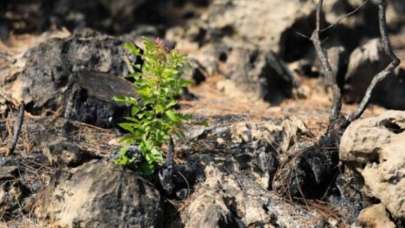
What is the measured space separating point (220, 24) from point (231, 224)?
4909mm

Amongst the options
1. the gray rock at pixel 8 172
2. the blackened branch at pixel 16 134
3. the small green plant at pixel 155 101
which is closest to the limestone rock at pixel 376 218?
the small green plant at pixel 155 101

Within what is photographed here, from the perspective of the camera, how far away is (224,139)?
615cm

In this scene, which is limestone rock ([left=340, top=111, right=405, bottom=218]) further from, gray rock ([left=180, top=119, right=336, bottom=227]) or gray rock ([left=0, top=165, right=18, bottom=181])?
gray rock ([left=0, top=165, right=18, bottom=181])

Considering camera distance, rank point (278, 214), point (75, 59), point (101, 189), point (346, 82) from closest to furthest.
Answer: point (101, 189), point (278, 214), point (75, 59), point (346, 82)

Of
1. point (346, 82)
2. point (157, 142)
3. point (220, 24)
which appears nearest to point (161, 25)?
→ point (220, 24)

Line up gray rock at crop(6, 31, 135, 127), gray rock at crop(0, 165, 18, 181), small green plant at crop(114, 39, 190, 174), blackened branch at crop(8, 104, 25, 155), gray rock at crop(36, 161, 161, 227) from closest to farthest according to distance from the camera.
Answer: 1. gray rock at crop(36, 161, 161, 227)
2. small green plant at crop(114, 39, 190, 174)
3. gray rock at crop(0, 165, 18, 181)
4. blackened branch at crop(8, 104, 25, 155)
5. gray rock at crop(6, 31, 135, 127)

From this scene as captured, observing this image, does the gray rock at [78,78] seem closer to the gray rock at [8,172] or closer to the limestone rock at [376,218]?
the gray rock at [8,172]

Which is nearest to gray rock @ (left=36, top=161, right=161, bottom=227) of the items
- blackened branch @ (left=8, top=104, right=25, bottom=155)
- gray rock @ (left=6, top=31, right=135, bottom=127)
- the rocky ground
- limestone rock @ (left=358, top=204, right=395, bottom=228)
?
the rocky ground

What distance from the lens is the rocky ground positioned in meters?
5.21

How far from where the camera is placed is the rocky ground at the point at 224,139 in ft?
17.1

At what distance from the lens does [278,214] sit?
5.49 metres

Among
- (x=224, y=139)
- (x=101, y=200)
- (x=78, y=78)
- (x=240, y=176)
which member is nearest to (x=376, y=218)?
(x=240, y=176)

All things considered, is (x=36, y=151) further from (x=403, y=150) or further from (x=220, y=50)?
(x=220, y=50)

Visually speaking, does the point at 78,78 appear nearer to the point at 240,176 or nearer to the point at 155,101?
the point at 155,101
